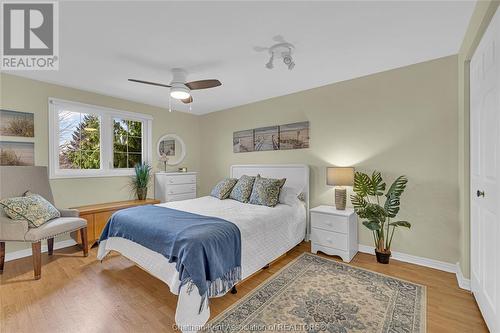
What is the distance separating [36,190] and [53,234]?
0.84 meters

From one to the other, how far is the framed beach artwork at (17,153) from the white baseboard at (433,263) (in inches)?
192

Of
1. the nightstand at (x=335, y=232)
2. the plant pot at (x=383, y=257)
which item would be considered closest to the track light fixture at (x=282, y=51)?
the nightstand at (x=335, y=232)

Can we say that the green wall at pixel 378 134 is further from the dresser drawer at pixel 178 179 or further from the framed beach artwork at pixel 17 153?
the dresser drawer at pixel 178 179

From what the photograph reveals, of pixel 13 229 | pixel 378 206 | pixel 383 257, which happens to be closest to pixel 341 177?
pixel 378 206

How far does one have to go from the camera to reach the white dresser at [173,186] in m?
4.35

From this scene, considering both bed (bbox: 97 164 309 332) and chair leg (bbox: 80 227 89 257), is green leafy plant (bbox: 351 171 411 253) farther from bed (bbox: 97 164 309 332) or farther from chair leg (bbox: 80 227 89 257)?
chair leg (bbox: 80 227 89 257)

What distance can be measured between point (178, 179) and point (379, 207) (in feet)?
11.6

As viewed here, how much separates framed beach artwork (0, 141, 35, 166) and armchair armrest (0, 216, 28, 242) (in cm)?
92

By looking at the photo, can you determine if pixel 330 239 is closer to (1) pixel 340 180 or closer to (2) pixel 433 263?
(1) pixel 340 180

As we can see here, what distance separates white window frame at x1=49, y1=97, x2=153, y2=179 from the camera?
334cm

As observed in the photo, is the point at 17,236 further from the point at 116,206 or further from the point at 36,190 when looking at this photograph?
the point at 116,206

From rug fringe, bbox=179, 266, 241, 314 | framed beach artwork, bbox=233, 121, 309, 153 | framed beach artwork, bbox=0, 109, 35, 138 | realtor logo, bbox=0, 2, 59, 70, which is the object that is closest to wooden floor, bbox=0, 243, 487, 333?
rug fringe, bbox=179, 266, 241, 314

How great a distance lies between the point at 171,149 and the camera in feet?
16.0

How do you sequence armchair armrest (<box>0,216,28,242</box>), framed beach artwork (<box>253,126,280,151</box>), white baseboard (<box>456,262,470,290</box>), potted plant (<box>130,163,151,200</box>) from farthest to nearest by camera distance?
potted plant (<box>130,163,151,200</box>) → framed beach artwork (<box>253,126,280,151</box>) → armchair armrest (<box>0,216,28,242</box>) → white baseboard (<box>456,262,470,290</box>)
